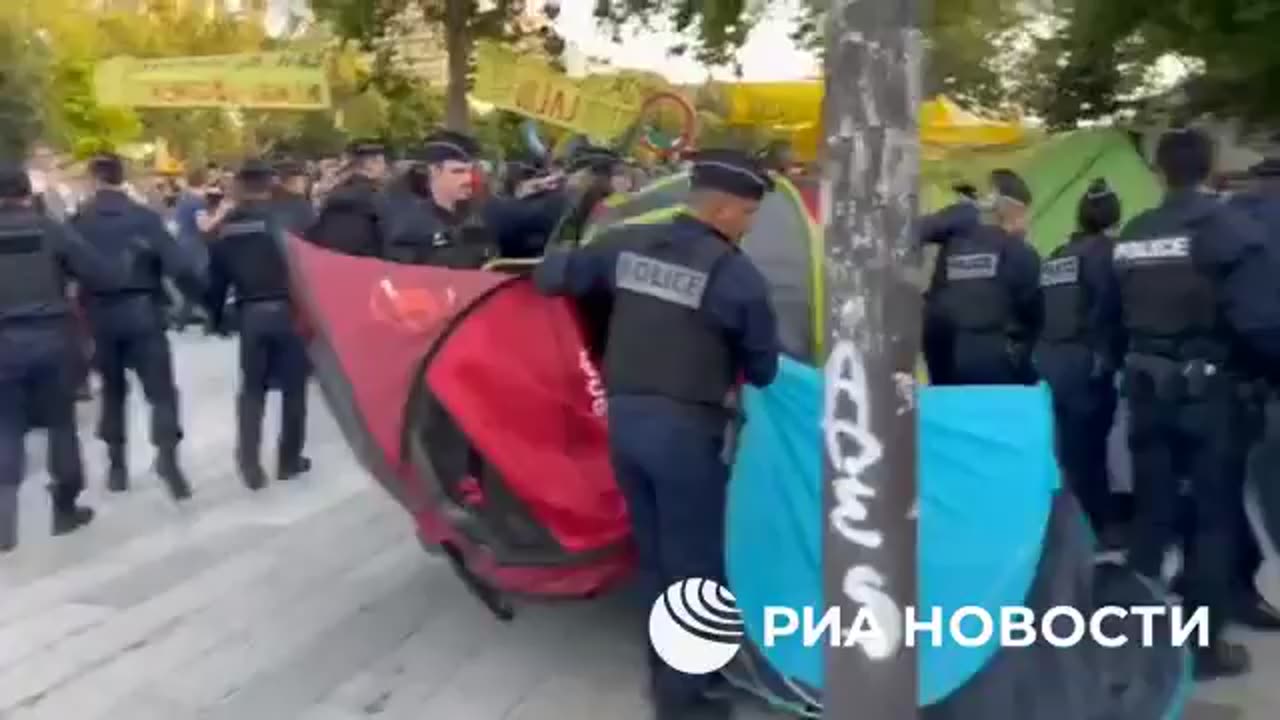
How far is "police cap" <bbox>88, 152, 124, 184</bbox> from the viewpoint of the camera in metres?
8.06

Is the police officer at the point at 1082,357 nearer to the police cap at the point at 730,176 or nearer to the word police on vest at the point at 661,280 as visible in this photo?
the police cap at the point at 730,176

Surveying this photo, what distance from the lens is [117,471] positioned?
344 inches

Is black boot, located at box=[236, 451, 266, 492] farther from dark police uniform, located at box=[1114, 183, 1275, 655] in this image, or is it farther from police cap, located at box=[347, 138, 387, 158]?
dark police uniform, located at box=[1114, 183, 1275, 655]

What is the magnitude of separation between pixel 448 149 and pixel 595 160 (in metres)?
0.78

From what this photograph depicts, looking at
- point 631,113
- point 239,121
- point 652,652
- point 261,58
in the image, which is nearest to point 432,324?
point 652,652

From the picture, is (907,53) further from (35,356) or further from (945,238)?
(35,356)

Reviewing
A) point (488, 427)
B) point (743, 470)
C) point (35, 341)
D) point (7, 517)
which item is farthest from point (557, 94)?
point (743, 470)

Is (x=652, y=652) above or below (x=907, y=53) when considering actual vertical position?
below

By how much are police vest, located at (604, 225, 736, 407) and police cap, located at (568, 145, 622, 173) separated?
2.99 m

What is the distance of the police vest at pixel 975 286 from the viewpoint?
7168 mm

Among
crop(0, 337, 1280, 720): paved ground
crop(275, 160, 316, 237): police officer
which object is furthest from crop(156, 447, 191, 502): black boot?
crop(275, 160, 316, 237): police officer

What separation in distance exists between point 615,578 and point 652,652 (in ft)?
1.73

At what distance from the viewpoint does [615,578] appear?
5.59 metres

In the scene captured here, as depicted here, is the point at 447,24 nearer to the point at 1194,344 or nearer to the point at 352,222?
the point at 352,222
